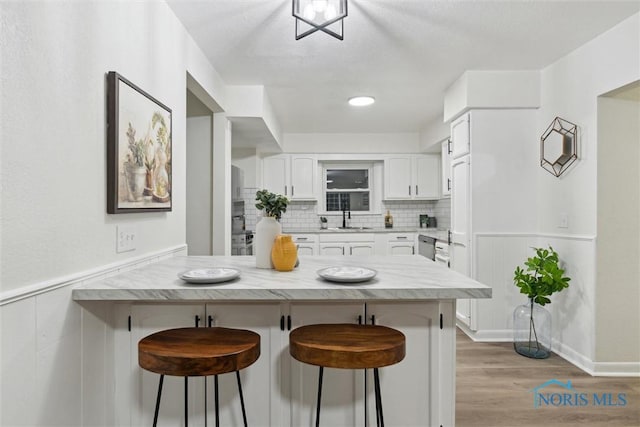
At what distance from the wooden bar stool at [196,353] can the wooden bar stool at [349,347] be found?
0.18m

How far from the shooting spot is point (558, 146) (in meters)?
3.20

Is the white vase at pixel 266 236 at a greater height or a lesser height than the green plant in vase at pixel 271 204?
lesser

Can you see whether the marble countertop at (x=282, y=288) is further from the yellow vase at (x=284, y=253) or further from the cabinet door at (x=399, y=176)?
the cabinet door at (x=399, y=176)

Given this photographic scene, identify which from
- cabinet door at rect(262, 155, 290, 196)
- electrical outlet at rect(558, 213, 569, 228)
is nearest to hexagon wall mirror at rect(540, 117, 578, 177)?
electrical outlet at rect(558, 213, 569, 228)

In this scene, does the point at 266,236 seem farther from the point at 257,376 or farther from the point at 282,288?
the point at 257,376

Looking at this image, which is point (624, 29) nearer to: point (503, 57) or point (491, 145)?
point (503, 57)

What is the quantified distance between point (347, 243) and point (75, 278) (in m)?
4.55

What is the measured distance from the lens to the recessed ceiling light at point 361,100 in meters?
4.14

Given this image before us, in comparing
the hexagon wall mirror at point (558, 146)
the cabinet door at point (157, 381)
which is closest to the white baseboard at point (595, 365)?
the hexagon wall mirror at point (558, 146)

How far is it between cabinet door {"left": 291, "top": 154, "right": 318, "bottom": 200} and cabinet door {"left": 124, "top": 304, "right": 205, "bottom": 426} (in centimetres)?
437

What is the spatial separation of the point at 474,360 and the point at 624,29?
8.55ft

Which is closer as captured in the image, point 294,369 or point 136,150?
point 294,369

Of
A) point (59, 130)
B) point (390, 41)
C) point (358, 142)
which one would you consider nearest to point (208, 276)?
point (59, 130)

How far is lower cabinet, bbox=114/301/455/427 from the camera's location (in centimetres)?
169
